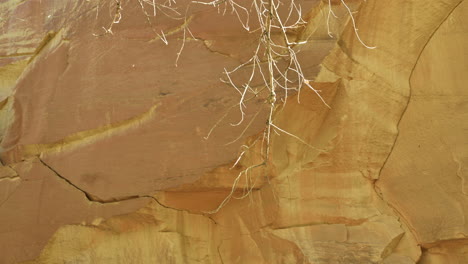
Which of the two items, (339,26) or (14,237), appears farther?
(14,237)

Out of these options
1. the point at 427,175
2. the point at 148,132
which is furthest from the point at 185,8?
the point at 427,175

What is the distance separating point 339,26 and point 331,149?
30.2 inches

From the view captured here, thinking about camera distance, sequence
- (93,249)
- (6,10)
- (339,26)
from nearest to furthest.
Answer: (339,26) → (93,249) → (6,10)

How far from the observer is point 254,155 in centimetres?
379

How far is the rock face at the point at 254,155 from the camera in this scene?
379 centimetres

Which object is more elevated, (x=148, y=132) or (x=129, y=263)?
(x=148, y=132)

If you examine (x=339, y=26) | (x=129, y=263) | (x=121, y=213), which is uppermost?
(x=339, y=26)

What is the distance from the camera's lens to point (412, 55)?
155 inches

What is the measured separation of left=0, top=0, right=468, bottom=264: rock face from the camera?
379cm

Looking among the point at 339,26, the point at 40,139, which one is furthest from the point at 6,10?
the point at 339,26

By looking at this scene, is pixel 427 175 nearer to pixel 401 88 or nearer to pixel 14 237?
pixel 401 88

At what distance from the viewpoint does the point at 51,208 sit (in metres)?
4.09

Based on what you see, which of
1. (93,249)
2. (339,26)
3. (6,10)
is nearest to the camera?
(339,26)

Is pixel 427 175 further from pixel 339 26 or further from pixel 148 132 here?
pixel 148 132
